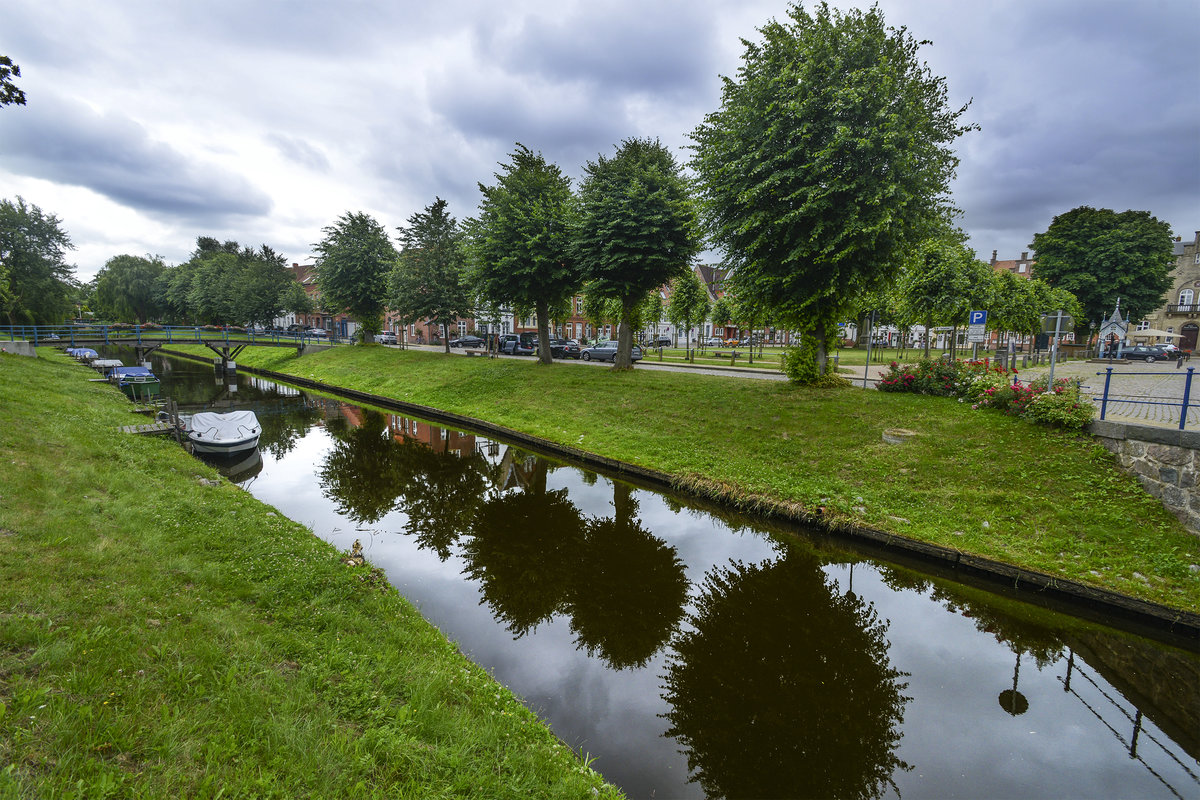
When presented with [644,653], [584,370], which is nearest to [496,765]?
[644,653]

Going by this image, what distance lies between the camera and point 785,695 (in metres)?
6.08

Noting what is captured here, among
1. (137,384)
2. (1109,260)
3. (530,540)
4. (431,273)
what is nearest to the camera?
(530,540)

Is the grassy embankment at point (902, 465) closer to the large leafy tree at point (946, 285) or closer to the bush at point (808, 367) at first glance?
the bush at point (808, 367)

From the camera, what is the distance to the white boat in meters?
15.9

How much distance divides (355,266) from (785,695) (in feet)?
146

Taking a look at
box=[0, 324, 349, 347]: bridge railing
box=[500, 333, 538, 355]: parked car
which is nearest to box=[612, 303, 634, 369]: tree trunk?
box=[500, 333, 538, 355]: parked car

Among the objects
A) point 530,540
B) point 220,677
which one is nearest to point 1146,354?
point 530,540

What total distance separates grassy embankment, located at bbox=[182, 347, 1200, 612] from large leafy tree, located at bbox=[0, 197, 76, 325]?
46290mm

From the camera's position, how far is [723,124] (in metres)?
16.7

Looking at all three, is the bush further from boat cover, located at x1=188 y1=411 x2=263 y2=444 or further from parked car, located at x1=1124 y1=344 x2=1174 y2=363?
parked car, located at x1=1124 y1=344 x2=1174 y2=363

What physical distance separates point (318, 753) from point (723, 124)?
1876 cm

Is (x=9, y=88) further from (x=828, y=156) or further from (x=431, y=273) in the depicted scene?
(x=431, y=273)

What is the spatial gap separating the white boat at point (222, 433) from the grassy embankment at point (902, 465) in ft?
28.4

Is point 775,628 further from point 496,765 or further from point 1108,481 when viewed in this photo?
point 1108,481
